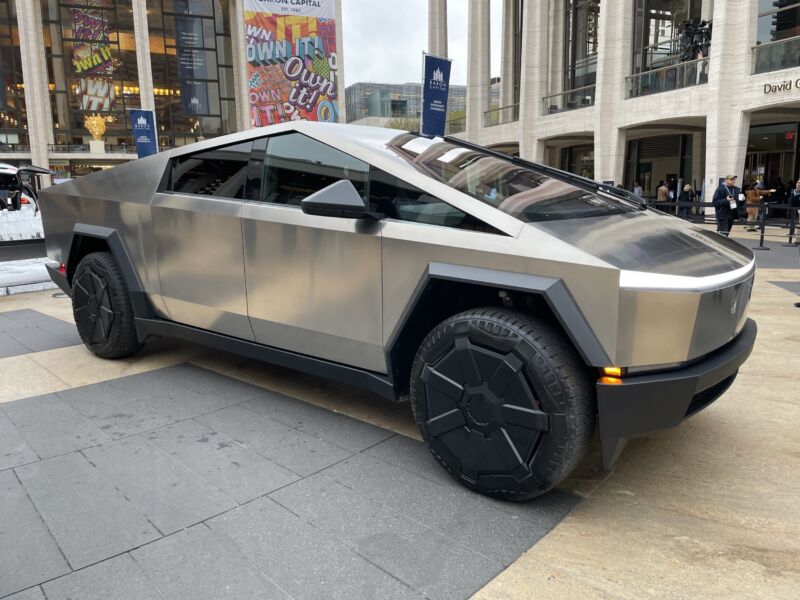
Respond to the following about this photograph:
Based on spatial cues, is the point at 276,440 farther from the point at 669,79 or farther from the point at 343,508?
the point at 669,79

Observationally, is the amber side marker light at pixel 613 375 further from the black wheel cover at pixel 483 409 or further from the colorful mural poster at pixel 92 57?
the colorful mural poster at pixel 92 57

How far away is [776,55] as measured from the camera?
64.4 ft

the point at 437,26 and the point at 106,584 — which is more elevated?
the point at 437,26

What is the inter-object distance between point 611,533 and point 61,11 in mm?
62346

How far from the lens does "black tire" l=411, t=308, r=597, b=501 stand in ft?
7.47

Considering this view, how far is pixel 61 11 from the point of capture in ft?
166

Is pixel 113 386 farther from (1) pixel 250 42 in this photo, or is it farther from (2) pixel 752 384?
(1) pixel 250 42

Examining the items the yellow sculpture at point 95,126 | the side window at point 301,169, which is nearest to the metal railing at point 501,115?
the side window at point 301,169

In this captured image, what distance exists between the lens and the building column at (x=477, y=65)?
36219 mm

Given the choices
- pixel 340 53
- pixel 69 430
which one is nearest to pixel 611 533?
pixel 69 430

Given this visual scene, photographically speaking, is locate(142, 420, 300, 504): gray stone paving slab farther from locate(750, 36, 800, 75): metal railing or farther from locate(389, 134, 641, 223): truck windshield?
locate(750, 36, 800, 75): metal railing

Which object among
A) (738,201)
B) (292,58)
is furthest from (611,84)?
(292,58)

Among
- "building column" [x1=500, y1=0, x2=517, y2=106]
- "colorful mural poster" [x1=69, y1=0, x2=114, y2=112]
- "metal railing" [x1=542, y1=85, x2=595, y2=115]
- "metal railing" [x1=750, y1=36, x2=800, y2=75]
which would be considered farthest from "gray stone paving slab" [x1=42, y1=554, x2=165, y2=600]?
"colorful mural poster" [x1=69, y1=0, x2=114, y2=112]

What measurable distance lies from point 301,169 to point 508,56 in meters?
→ 42.0
